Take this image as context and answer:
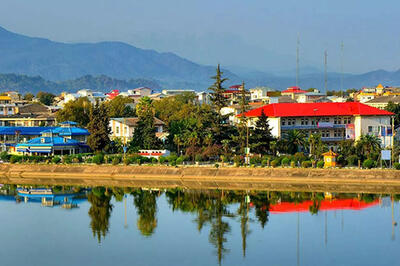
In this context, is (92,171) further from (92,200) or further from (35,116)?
(35,116)

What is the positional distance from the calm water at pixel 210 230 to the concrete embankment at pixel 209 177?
372 centimetres

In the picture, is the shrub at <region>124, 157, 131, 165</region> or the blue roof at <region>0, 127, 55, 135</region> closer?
the shrub at <region>124, 157, 131, 165</region>

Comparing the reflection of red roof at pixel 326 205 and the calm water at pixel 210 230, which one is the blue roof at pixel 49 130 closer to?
the calm water at pixel 210 230

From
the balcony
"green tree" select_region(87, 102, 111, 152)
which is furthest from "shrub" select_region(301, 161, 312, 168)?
"green tree" select_region(87, 102, 111, 152)

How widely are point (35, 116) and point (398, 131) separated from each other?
52925 millimetres

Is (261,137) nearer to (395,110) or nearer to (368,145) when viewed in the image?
(368,145)

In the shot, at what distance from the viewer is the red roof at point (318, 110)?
259ft

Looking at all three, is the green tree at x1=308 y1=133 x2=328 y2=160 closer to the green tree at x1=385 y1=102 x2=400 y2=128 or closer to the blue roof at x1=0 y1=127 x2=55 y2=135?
the green tree at x1=385 y1=102 x2=400 y2=128

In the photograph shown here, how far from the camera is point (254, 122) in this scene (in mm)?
81312

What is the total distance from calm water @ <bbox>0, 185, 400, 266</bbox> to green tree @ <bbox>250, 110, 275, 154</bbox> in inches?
482

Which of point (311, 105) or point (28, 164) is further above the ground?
point (311, 105)

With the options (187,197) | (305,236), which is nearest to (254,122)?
(187,197)

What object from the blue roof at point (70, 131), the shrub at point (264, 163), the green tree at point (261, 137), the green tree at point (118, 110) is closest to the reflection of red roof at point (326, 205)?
the shrub at point (264, 163)

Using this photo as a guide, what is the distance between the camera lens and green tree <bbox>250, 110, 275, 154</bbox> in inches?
2862
